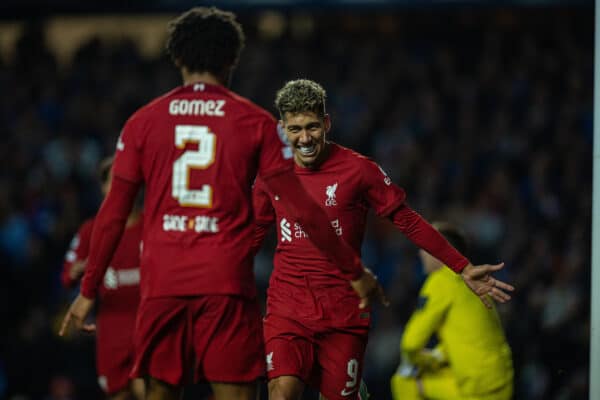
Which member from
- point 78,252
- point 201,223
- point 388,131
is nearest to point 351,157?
point 201,223

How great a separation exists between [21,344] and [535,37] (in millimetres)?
7500

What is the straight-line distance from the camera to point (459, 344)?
6.16 meters

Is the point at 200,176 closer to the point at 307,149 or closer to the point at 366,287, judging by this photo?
the point at 366,287

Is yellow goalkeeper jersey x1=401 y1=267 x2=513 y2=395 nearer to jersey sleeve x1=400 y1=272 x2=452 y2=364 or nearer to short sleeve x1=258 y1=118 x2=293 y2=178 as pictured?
jersey sleeve x1=400 y1=272 x2=452 y2=364

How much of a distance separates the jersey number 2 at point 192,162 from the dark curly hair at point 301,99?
4.07 feet

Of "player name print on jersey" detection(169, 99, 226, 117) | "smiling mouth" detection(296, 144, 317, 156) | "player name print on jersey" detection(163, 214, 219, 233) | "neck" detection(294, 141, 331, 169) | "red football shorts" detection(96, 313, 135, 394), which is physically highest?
"player name print on jersey" detection(169, 99, 226, 117)

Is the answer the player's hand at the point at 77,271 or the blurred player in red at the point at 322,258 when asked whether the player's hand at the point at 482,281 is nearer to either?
the blurred player in red at the point at 322,258

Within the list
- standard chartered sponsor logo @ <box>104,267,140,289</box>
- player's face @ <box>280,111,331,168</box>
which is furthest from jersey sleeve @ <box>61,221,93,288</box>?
player's face @ <box>280,111,331,168</box>

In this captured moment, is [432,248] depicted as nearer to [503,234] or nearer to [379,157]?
[503,234]

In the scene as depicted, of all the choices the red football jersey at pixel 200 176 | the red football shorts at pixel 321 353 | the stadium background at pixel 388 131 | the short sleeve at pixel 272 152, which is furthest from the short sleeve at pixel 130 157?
the stadium background at pixel 388 131

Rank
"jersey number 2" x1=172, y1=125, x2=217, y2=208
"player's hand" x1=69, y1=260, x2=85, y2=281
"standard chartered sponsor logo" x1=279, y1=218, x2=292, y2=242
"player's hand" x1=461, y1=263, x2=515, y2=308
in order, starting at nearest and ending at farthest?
"jersey number 2" x1=172, y1=125, x2=217, y2=208
"player's hand" x1=461, y1=263, x2=515, y2=308
"standard chartered sponsor logo" x1=279, y1=218, x2=292, y2=242
"player's hand" x1=69, y1=260, x2=85, y2=281

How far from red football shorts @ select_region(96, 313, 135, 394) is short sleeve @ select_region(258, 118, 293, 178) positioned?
3567 mm

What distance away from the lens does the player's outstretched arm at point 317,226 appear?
434 cm

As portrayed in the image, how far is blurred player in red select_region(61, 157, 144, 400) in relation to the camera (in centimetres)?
762
